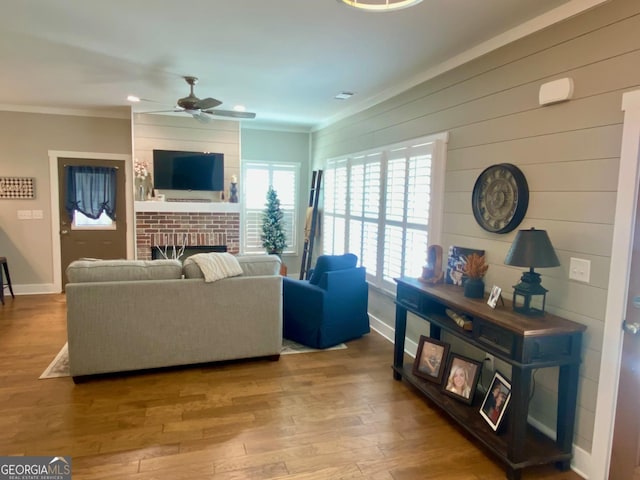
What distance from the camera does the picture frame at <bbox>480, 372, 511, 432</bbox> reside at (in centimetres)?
244

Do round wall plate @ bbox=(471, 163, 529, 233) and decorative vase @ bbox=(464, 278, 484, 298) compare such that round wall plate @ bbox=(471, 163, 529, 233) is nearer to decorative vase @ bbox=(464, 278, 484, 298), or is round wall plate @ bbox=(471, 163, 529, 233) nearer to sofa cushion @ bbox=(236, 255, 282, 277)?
decorative vase @ bbox=(464, 278, 484, 298)

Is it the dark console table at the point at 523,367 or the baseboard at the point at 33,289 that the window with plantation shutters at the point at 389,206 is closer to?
the dark console table at the point at 523,367

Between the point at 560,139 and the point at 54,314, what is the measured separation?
5.63 m

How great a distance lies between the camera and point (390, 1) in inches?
95.7

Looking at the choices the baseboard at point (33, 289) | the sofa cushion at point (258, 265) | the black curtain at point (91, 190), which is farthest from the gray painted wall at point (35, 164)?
the sofa cushion at point (258, 265)

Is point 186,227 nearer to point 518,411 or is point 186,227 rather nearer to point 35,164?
point 35,164

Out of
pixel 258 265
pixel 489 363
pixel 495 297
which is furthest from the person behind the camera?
pixel 258 265

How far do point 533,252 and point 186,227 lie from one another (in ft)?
16.3

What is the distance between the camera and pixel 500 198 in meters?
2.84

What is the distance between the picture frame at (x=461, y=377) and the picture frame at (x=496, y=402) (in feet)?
0.49

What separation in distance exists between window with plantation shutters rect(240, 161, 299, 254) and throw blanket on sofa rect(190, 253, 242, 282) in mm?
3232

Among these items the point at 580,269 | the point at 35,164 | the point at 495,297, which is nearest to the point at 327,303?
the point at 495,297

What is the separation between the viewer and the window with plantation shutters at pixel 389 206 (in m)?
3.64

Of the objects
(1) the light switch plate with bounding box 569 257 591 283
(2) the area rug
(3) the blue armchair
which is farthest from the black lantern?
(2) the area rug
